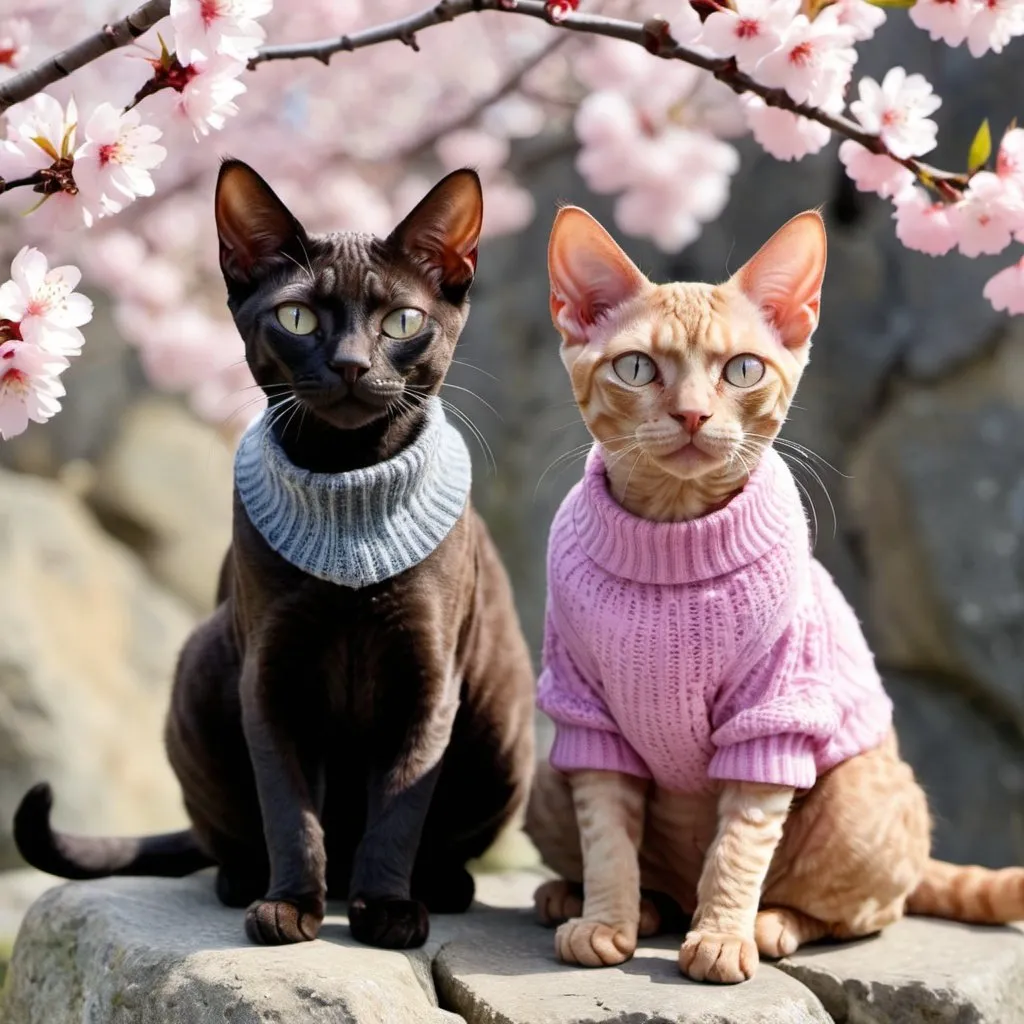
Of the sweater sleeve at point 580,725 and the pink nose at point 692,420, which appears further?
the sweater sleeve at point 580,725

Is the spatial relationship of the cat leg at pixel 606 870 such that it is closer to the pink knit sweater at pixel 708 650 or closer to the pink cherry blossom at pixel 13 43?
the pink knit sweater at pixel 708 650

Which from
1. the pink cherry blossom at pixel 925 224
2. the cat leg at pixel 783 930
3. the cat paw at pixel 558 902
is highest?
the pink cherry blossom at pixel 925 224

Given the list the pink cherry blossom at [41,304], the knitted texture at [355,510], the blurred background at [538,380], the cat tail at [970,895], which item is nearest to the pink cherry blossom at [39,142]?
the pink cherry blossom at [41,304]

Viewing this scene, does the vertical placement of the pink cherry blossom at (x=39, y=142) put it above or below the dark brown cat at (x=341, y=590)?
above

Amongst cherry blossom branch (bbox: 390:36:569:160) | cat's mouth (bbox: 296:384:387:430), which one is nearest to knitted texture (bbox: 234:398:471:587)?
cat's mouth (bbox: 296:384:387:430)

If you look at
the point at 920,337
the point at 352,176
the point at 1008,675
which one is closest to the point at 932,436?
the point at 920,337

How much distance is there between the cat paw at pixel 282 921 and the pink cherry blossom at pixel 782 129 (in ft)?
4.39

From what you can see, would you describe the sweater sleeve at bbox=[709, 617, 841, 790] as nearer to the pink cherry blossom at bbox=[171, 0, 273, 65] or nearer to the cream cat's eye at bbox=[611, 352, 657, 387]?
the cream cat's eye at bbox=[611, 352, 657, 387]

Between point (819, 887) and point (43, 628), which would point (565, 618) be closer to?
point (819, 887)

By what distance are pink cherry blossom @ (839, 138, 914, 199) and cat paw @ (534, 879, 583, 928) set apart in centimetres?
116

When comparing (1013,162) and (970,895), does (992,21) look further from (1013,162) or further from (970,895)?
(970,895)

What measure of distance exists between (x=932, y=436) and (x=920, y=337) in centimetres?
29

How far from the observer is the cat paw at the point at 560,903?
2141mm

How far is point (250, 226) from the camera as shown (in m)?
1.87
